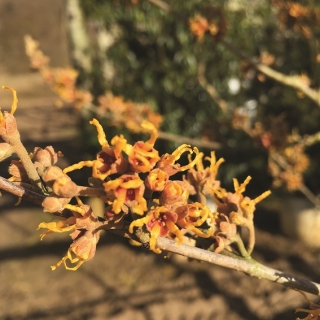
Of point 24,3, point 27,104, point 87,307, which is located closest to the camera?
point 87,307

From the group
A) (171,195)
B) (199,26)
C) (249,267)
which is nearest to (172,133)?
(199,26)

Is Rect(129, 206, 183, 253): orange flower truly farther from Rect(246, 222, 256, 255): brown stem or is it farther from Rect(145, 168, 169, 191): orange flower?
Rect(246, 222, 256, 255): brown stem

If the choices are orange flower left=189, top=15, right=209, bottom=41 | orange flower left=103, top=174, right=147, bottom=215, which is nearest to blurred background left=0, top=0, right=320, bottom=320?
orange flower left=189, top=15, right=209, bottom=41

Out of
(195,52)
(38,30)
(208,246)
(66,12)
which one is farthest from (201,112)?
(38,30)

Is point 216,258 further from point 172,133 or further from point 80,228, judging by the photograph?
point 172,133

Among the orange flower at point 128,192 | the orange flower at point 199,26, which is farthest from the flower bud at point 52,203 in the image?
the orange flower at point 199,26

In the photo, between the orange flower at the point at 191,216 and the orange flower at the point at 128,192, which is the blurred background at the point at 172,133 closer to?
the orange flower at the point at 191,216

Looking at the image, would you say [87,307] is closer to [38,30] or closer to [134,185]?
[134,185]
